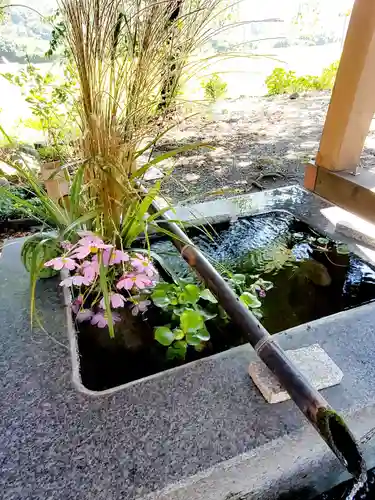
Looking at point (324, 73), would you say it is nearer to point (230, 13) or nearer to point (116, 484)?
point (230, 13)

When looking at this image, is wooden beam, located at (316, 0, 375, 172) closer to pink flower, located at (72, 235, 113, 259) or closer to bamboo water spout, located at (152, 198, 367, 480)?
bamboo water spout, located at (152, 198, 367, 480)

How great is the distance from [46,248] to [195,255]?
55 cm

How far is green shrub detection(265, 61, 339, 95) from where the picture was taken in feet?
23.0

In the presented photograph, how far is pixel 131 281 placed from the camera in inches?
50.0

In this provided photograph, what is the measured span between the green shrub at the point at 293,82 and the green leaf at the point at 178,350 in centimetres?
668

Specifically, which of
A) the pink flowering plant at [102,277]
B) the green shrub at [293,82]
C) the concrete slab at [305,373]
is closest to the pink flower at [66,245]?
the pink flowering plant at [102,277]

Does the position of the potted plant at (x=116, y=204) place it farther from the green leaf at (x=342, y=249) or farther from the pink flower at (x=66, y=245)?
the green leaf at (x=342, y=249)

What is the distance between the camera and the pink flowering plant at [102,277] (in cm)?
120

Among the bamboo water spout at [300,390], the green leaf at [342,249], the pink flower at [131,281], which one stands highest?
the pink flower at [131,281]

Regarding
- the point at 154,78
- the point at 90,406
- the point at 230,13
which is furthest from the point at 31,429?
the point at 230,13

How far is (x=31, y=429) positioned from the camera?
3.44 feet

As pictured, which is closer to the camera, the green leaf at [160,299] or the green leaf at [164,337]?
the green leaf at [164,337]

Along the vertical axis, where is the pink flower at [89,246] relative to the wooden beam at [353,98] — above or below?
below

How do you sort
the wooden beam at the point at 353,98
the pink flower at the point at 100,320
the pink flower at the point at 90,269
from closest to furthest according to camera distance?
the pink flower at the point at 90,269 < the pink flower at the point at 100,320 < the wooden beam at the point at 353,98
